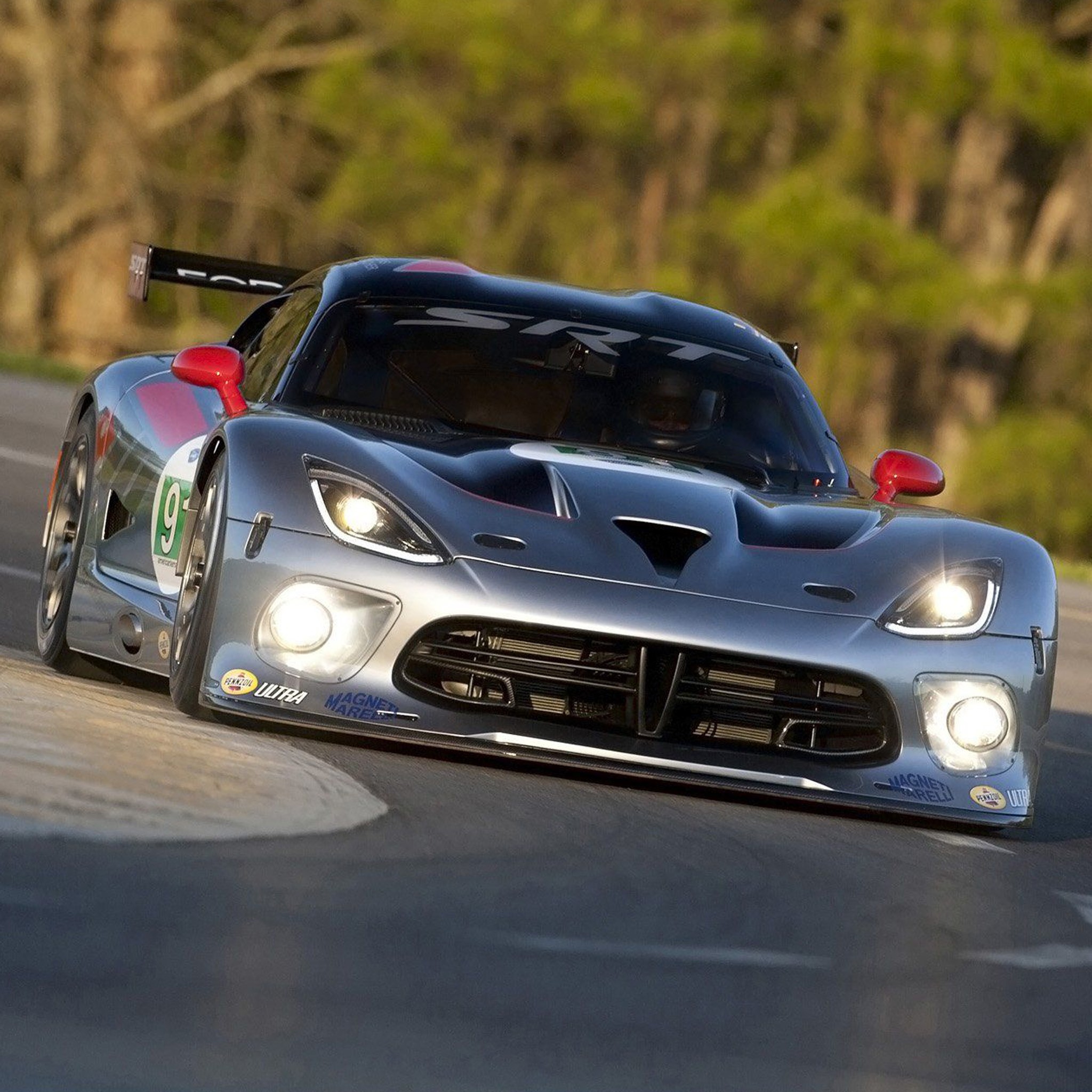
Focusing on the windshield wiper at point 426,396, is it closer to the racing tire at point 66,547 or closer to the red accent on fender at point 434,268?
the red accent on fender at point 434,268

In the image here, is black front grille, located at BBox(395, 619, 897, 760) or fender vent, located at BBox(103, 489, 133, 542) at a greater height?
fender vent, located at BBox(103, 489, 133, 542)

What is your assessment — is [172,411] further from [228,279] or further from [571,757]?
[571,757]

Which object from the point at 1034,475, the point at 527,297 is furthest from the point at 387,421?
the point at 1034,475

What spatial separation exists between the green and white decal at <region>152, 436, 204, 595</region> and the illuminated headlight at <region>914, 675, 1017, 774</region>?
1.97m

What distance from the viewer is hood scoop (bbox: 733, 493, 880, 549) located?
6059 millimetres

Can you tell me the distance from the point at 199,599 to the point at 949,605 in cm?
178

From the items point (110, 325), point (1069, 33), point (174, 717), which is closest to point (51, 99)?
point (110, 325)

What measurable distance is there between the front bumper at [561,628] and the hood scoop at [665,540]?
144 millimetres

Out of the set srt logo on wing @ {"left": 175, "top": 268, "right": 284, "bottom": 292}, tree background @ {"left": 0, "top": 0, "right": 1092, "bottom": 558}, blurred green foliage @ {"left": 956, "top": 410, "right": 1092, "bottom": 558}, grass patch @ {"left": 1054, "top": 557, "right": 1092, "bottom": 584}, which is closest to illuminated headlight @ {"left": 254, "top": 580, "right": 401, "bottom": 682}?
srt logo on wing @ {"left": 175, "top": 268, "right": 284, "bottom": 292}

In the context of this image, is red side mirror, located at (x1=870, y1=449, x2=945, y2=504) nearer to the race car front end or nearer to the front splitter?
the race car front end

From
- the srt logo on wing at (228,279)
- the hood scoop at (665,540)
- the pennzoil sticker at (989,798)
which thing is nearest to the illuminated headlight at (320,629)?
the hood scoop at (665,540)

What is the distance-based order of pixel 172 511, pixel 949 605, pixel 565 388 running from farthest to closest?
pixel 565 388
pixel 172 511
pixel 949 605

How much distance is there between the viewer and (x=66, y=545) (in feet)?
→ 25.0

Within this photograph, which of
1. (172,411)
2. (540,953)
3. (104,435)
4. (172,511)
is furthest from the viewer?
(104,435)
